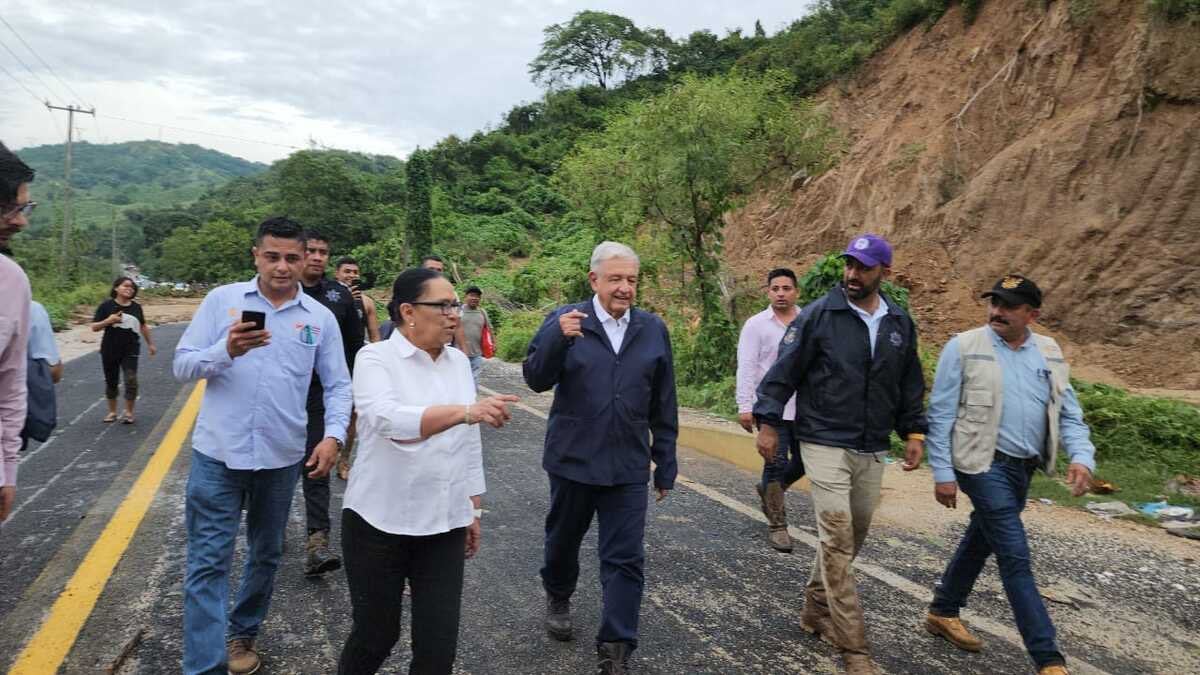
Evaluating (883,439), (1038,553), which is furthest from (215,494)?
(1038,553)

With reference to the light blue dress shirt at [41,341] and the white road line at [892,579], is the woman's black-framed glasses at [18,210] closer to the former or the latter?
the light blue dress shirt at [41,341]

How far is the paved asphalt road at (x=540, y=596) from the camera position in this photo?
3.69 metres

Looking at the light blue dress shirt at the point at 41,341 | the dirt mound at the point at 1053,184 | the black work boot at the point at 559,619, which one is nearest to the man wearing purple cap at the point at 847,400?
the black work boot at the point at 559,619

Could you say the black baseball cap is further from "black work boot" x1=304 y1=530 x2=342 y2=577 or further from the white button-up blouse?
"black work boot" x1=304 y1=530 x2=342 y2=577

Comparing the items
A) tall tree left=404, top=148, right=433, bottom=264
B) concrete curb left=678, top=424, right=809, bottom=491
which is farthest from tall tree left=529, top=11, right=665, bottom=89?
concrete curb left=678, top=424, right=809, bottom=491

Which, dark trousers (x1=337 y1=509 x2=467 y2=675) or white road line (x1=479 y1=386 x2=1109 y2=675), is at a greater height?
dark trousers (x1=337 y1=509 x2=467 y2=675)

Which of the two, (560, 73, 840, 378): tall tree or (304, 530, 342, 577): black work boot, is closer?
(304, 530, 342, 577): black work boot

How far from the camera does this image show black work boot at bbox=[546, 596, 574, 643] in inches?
153

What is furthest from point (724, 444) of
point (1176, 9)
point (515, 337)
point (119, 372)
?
point (1176, 9)

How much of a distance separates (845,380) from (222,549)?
9.92 feet

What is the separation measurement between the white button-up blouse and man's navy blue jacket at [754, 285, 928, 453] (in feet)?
6.41

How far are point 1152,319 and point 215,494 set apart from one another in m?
14.5

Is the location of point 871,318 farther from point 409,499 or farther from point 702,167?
point 702,167

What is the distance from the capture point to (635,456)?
12.3ft
